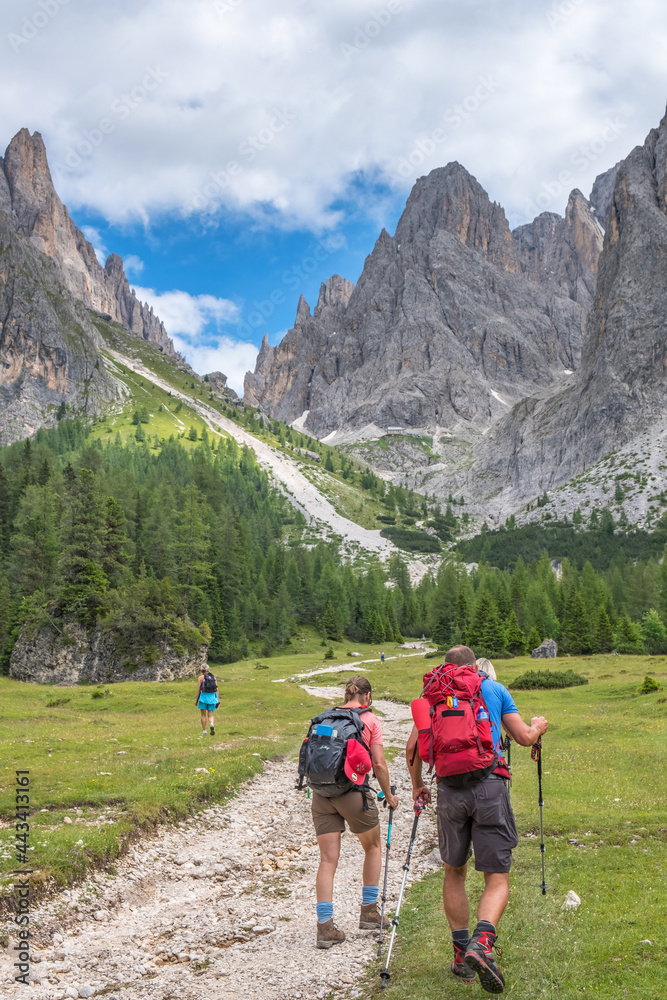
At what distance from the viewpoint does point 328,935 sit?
919cm

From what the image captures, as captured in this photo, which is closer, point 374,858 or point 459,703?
point 459,703

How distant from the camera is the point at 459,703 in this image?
781 cm

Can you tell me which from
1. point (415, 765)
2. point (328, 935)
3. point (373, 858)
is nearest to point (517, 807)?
point (373, 858)

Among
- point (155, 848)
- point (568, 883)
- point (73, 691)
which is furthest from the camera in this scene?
point (73, 691)

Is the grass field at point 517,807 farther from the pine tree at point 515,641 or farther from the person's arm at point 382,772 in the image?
the pine tree at point 515,641

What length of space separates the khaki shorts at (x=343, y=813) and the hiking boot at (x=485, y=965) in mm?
2610

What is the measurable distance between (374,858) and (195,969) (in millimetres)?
3215

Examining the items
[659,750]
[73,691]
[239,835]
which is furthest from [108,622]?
[659,750]

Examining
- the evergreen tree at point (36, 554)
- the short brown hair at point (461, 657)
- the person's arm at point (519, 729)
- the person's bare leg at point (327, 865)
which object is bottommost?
the person's bare leg at point (327, 865)

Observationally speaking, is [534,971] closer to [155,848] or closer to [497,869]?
[497,869]

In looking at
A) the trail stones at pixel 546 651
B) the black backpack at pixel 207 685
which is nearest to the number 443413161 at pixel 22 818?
the black backpack at pixel 207 685

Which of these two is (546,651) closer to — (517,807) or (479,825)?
(517,807)

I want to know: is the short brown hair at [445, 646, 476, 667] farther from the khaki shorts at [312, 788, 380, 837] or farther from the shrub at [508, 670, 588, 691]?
the shrub at [508, 670, 588, 691]

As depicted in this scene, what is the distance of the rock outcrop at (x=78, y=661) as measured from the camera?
5500cm
